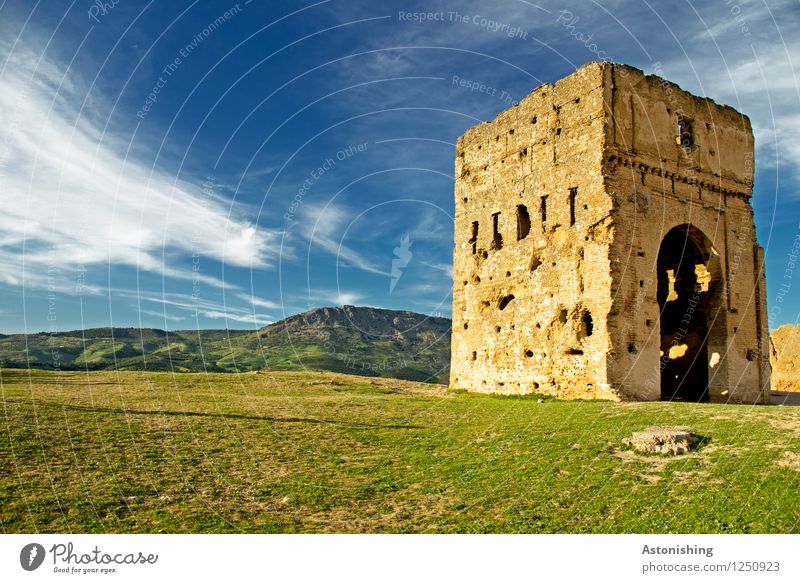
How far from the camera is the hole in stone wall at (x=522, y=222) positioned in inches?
969

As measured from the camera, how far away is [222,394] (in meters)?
21.4

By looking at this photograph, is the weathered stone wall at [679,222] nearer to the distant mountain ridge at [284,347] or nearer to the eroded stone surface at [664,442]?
the eroded stone surface at [664,442]

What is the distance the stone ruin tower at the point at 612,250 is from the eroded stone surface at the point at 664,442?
25.3 feet

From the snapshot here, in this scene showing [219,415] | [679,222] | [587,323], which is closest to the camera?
[219,415]

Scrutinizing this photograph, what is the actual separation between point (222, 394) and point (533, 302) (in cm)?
1247

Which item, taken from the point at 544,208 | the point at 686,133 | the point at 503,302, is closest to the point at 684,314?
the point at 686,133

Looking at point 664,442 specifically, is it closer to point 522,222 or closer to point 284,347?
point 522,222

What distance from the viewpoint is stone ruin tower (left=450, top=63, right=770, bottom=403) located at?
20.5 m

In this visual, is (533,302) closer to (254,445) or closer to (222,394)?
(222,394)

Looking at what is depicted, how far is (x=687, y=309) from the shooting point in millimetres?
24812

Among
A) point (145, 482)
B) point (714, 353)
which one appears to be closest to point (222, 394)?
point (145, 482)

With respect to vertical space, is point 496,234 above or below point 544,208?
below

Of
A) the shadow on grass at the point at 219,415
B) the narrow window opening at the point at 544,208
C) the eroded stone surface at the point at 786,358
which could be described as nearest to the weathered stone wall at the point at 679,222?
the narrow window opening at the point at 544,208

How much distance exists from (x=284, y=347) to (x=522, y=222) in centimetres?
9642
